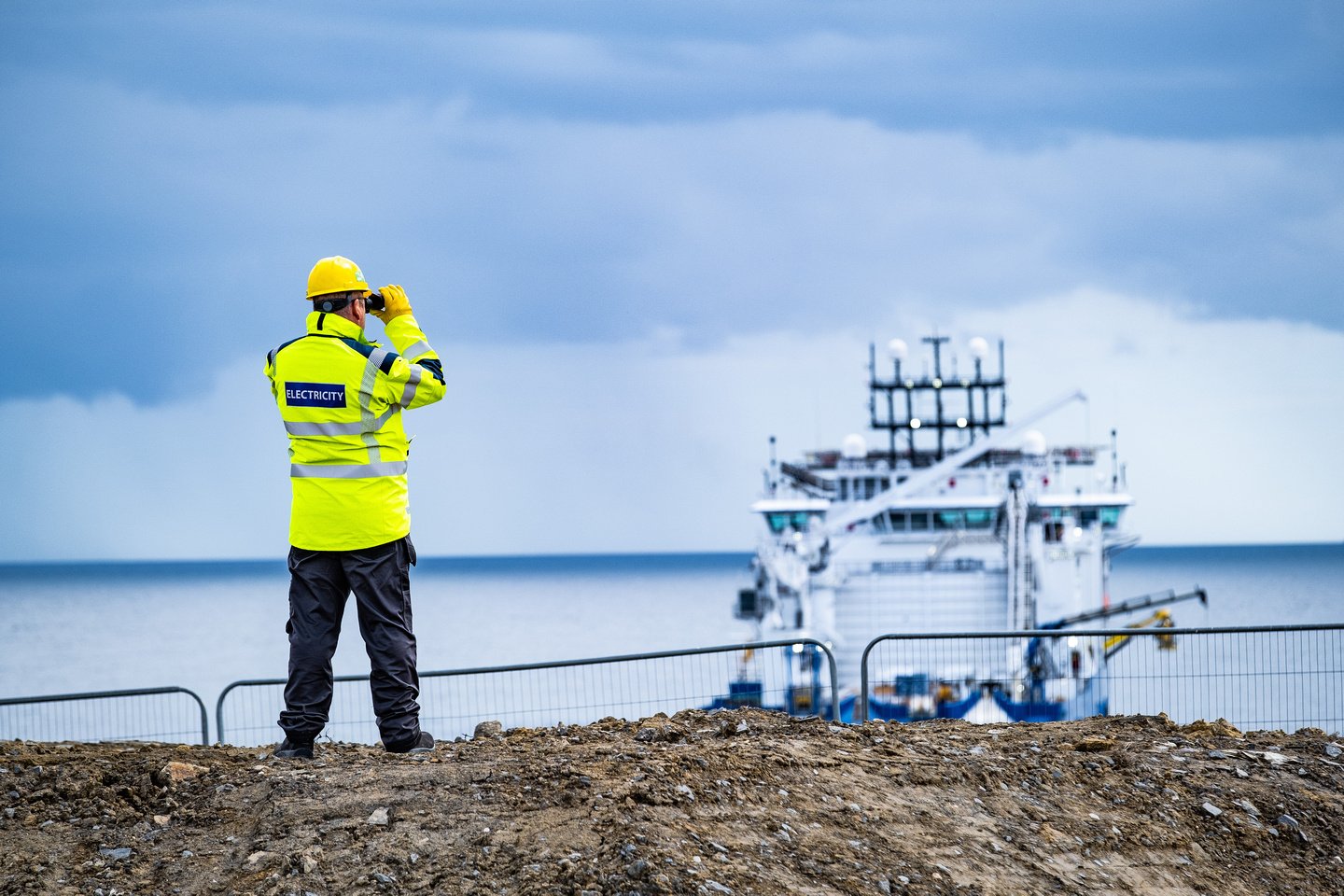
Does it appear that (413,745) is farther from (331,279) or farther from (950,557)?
(950,557)

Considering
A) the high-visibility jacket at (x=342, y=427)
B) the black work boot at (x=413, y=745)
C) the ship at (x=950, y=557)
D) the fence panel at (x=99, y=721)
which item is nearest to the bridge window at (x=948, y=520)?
the ship at (x=950, y=557)

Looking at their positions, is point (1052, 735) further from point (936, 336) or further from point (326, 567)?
point (936, 336)

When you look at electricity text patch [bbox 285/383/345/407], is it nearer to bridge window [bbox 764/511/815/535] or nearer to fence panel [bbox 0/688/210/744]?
fence panel [bbox 0/688/210/744]

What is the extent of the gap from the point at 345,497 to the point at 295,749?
1218mm

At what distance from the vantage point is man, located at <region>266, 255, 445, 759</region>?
6188mm

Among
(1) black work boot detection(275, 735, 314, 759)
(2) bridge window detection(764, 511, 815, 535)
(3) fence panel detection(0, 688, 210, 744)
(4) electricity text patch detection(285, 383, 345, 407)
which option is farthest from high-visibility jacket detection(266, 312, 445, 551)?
(2) bridge window detection(764, 511, 815, 535)

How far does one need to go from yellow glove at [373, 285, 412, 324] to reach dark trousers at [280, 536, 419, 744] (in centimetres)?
107

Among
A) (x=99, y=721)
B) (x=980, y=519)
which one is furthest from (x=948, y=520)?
(x=99, y=721)

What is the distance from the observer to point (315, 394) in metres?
6.19

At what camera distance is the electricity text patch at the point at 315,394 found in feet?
20.2

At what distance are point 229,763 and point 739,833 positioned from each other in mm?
2508

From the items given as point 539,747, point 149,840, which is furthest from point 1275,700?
point 149,840

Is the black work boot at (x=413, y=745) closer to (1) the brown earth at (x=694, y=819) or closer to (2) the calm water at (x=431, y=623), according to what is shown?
(1) the brown earth at (x=694, y=819)

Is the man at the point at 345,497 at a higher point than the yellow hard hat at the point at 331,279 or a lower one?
lower
